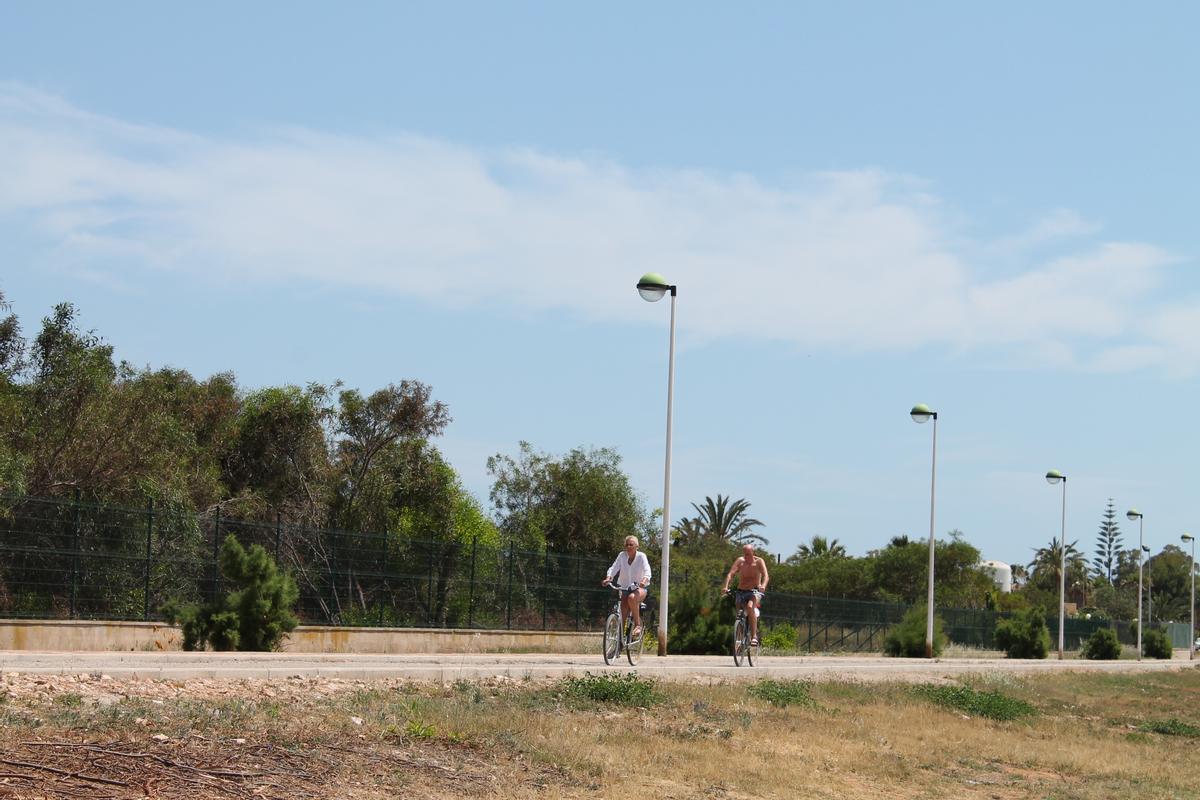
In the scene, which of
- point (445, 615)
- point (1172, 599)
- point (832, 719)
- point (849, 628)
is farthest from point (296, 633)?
point (1172, 599)

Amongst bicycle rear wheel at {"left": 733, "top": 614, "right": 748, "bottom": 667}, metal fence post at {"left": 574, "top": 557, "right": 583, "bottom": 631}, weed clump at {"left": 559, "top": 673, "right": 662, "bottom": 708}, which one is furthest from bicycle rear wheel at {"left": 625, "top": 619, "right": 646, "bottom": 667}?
metal fence post at {"left": 574, "top": 557, "right": 583, "bottom": 631}

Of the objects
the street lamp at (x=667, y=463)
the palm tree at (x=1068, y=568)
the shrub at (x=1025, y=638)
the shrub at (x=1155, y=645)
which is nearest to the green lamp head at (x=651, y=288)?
the street lamp at (x=667, y=463)

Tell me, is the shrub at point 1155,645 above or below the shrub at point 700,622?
below

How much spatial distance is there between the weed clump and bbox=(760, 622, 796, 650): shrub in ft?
69.3

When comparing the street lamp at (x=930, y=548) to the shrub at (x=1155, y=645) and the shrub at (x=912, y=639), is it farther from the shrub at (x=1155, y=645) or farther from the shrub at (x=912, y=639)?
the shrub at (x=1155, y=645)

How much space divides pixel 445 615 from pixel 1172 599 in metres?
117

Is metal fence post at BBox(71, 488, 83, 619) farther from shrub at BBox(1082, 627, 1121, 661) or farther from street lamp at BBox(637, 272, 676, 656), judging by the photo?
shrub at BBox(1082, 627, 1121, 661)

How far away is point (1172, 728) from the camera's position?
798 inches

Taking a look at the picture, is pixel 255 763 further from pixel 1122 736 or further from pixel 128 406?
pixel 128 406

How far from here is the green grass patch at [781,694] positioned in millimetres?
15611

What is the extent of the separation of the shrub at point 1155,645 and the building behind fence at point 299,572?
35673 mm

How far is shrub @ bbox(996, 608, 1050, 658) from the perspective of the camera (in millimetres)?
44375

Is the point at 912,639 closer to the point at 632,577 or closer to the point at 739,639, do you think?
the point at 739,639

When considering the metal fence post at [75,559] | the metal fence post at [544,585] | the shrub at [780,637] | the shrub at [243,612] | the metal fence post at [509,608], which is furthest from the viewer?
the shrub at [780,637]
